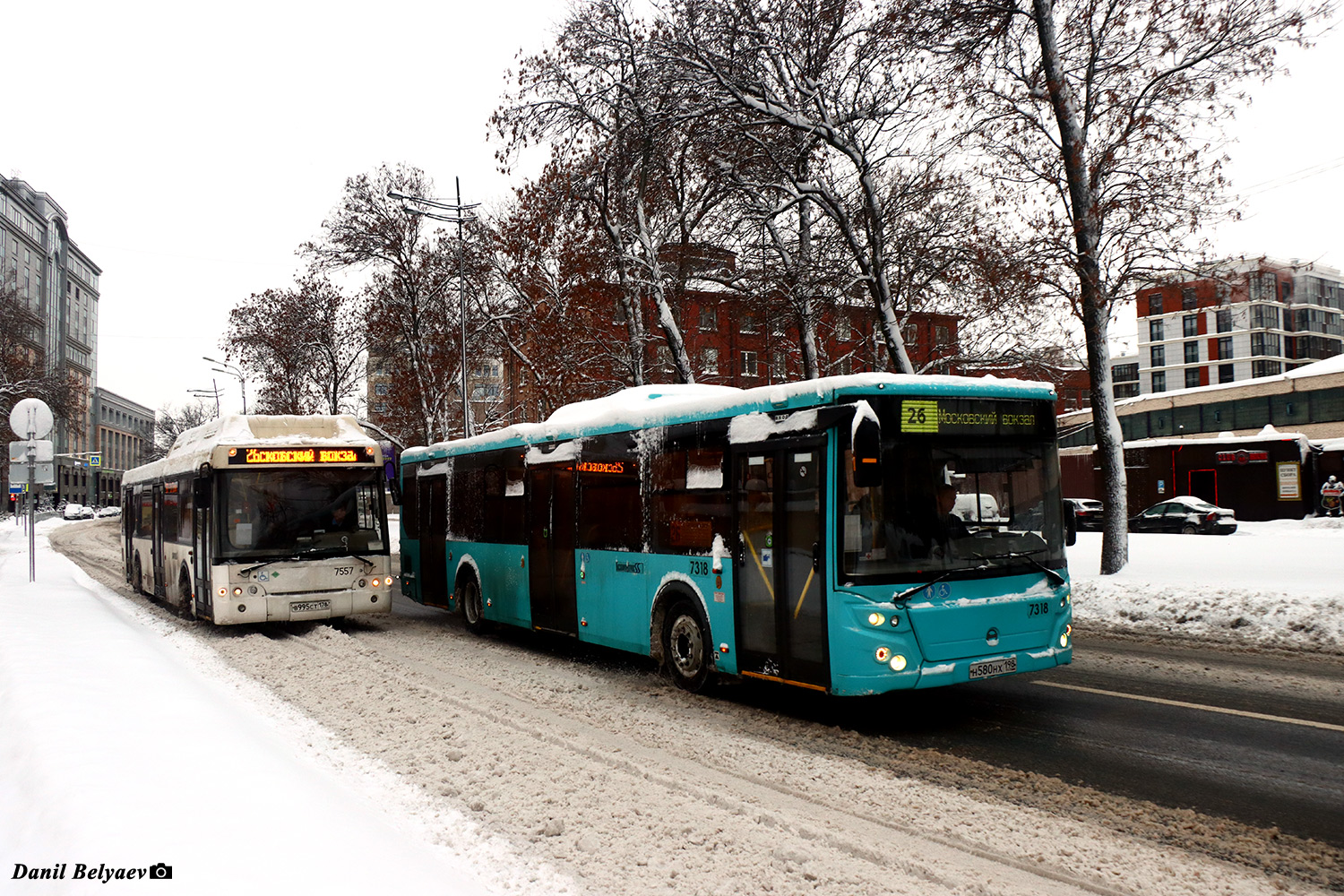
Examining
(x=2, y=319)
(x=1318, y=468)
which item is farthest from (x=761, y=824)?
(x=2, y=319)

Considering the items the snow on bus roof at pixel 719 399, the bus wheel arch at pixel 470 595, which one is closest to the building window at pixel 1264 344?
the bus wheel arch at pixel 470 595

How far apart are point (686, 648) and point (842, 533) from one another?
2596mm

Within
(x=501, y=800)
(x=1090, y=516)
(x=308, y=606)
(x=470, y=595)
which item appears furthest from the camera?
(x=1090, y=516)

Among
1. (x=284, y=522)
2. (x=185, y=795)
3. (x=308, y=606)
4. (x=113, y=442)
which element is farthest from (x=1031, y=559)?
(x=113, y=442)

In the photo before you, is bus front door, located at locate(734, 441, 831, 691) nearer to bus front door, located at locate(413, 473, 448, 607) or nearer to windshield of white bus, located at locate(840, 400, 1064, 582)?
windshield of white bus, located at locate(840, 400, 1064, 582)

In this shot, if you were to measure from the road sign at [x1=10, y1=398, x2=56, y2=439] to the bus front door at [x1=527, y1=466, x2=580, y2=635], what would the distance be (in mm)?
11009

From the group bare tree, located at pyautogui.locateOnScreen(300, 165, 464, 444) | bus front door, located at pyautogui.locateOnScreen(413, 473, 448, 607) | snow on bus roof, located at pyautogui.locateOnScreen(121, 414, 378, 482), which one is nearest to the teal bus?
bus front door, located at pyautogui.locateOnScreen(413, 473, 448, 607)

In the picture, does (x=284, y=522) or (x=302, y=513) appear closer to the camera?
(x=284, y=522)

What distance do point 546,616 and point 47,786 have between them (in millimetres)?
7274

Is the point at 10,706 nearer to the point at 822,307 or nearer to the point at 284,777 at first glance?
the point at 284,777

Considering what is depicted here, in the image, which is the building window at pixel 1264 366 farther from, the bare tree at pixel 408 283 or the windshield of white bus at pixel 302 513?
→ the windshield of white bus at pixel 302 513

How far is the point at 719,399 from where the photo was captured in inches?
346

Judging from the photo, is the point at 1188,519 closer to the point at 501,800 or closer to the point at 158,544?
the point at 158,544

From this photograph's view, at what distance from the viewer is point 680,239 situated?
25328mm
